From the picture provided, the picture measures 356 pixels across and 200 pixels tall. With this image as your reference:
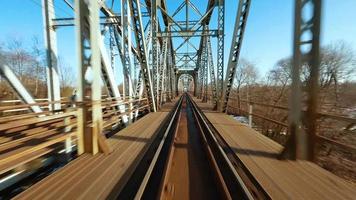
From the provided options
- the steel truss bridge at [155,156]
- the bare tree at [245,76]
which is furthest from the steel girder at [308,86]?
the bare tree at [245,76]

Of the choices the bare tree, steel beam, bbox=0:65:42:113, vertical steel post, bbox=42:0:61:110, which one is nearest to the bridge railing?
steel beam, bbox=0:65:42:113

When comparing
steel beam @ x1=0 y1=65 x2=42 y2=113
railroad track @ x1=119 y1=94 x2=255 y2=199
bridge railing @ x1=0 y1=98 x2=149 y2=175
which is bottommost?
railroad track @ x1=119 y1=94 x2=255 y2=199

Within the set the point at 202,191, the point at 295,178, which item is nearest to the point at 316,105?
the point at 295,178

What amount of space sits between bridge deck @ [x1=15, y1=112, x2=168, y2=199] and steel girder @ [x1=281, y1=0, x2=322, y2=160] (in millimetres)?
3294

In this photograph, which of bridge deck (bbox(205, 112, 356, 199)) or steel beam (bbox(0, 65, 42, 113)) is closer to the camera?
bridge deck (bbox(205, 112, 356, 199))

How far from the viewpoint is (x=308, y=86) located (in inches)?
177

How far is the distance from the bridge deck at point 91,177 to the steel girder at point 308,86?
3294 millimetres

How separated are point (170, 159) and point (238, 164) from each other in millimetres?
1438

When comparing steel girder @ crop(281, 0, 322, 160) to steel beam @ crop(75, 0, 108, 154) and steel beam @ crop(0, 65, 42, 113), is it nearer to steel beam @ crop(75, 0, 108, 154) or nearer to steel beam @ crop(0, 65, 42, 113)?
steel beam @ crop(75, 0, 108, 154)

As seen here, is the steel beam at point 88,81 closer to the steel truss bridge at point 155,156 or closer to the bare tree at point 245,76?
the steel truss bridge at point 155,156

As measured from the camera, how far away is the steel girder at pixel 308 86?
4.36 metres

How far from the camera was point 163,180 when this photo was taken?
13.2 feet

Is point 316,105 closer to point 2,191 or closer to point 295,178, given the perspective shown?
point 295,178

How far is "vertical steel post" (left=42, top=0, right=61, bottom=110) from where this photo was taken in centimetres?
1198
